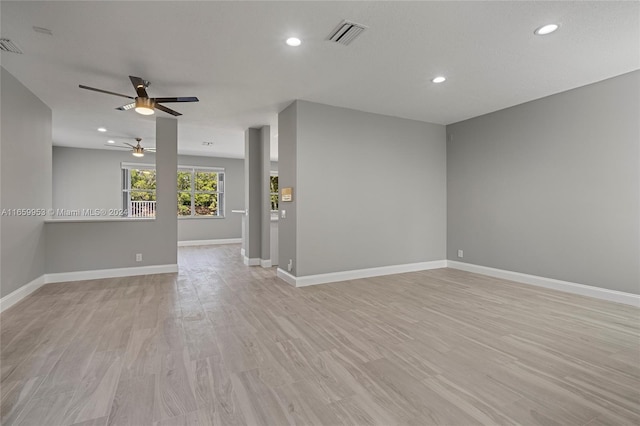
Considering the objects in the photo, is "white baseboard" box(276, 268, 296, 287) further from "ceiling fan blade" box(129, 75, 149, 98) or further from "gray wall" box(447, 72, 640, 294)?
"gray wall" box(447, 72, 640, 294)

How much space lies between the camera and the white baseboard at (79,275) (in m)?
3.67

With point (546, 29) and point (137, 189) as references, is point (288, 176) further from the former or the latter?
point (137, 189)

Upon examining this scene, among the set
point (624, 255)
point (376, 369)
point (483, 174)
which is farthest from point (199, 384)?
point (483, 174)

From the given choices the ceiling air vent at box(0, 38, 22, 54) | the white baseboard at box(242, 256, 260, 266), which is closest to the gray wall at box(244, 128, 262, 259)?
the white baseboard at box(242, 256, 260, 266)

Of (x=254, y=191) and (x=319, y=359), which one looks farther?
(x=254, y=191)

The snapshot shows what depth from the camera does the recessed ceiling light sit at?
2.64 meters

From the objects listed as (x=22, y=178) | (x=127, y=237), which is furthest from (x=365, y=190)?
(x=22, y=178)

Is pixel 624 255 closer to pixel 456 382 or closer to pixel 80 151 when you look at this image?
pixel 456 382

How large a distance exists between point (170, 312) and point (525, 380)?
11.1 feet

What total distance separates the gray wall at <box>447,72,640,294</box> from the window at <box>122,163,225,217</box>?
7.36m

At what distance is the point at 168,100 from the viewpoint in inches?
140

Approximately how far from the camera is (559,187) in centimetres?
427

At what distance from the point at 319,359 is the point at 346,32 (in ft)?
9.28

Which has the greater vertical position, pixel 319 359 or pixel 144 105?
pixel 144 105
